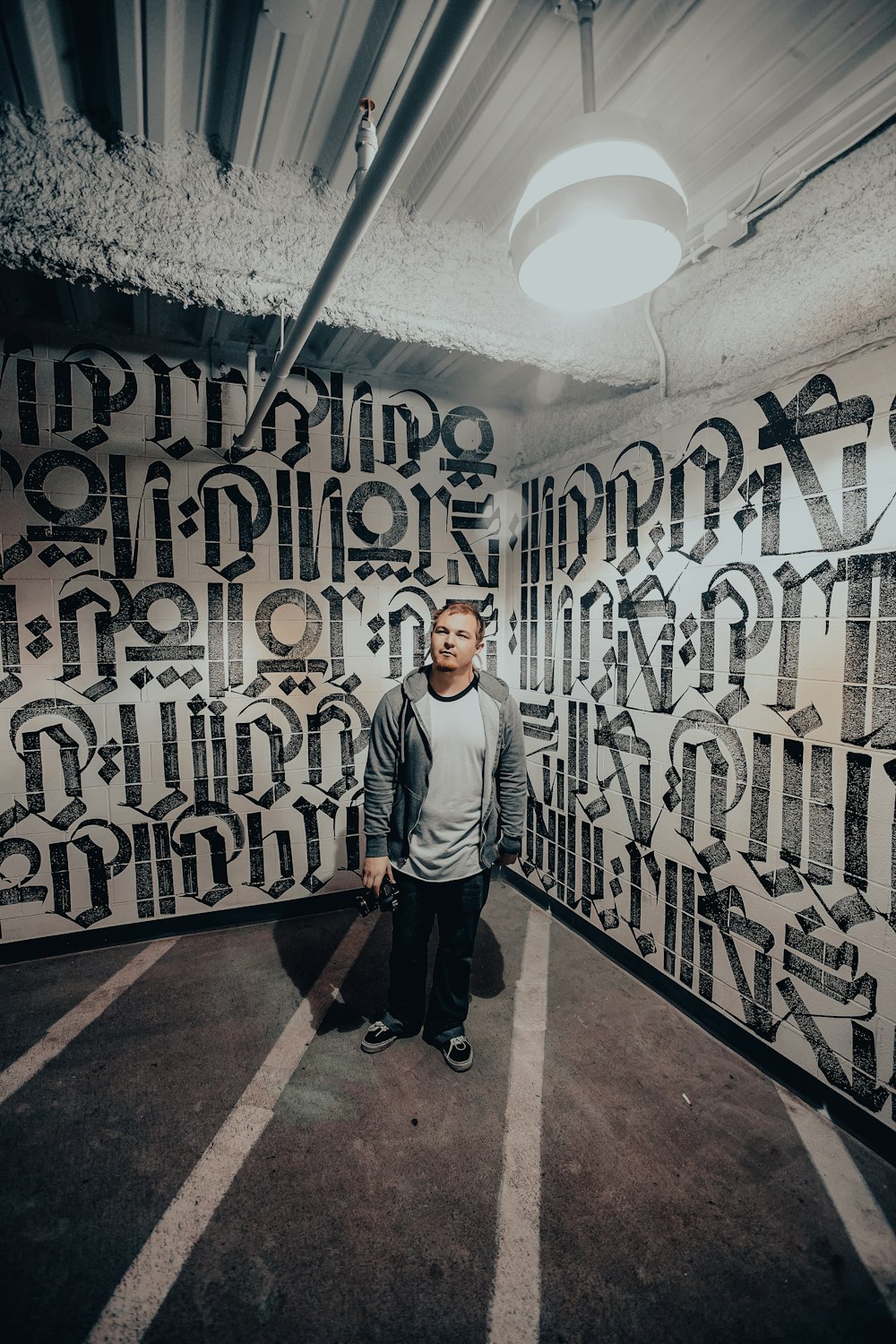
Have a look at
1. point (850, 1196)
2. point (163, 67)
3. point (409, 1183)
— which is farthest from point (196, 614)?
point (850, 1196)

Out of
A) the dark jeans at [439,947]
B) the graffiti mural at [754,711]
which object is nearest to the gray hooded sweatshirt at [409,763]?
the dark jeans at [439,947]

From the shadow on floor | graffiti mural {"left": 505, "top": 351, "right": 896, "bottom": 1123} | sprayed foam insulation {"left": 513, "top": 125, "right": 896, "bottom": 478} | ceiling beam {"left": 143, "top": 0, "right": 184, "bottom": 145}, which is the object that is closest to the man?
the shadow on floor

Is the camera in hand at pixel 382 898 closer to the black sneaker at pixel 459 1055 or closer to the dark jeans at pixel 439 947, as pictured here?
the dark jeans at pixel 439 947

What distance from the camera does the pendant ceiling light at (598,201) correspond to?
1232 mm

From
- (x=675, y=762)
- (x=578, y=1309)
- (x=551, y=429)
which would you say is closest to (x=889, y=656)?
(x=675, y=762)

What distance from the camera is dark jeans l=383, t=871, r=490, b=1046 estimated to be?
92.4 inches

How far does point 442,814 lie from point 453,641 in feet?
2.16

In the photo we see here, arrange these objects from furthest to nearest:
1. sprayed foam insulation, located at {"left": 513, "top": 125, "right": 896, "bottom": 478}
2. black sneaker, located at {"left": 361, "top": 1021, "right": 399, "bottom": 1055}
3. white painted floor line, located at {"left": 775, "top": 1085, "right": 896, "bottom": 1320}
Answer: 1. black sneaker, located at {"left": 361, "top": 1021, "right": 399, "bottom": 1055}
2. sprayed foam insulation, located at {"left": 513, "top": 125, "right": 896, "bottom": 478}
3. white painted floor line, located at {"left": 775, "top": 1085, "right": 896, "bottom": 1320}

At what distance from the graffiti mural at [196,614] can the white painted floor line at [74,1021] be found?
0.24 metres

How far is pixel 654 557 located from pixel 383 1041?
2.37 m

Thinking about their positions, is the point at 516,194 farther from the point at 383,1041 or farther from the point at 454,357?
the point at 383,1041

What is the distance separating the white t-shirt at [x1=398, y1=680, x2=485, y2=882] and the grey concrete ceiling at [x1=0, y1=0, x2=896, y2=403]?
4.59 ft

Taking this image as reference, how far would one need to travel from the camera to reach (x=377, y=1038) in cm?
243

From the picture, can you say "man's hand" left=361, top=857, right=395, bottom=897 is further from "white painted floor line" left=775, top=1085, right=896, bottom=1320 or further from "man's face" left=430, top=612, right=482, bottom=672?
"white painted floor line" left=775, top=1085, right=896, bottom=1320
